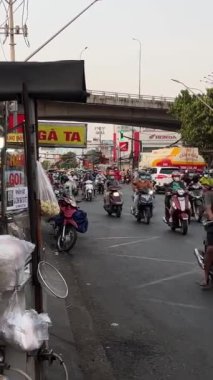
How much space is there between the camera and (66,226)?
1163cm

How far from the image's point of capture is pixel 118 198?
19.8m

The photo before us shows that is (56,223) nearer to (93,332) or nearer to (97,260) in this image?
(97,260)

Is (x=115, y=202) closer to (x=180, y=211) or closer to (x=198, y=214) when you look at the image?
(x=198, y=214)

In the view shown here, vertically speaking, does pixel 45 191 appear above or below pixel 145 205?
above

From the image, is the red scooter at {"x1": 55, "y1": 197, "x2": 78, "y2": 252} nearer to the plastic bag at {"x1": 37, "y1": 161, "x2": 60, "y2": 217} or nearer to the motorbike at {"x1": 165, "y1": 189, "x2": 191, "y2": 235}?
the motorbike at {"x1": 165, "y1": 189, "x2": 191, "y2": 235}

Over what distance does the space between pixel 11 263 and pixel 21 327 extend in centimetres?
Answer: 41

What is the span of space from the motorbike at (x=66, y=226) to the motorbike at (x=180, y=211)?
3832 mm

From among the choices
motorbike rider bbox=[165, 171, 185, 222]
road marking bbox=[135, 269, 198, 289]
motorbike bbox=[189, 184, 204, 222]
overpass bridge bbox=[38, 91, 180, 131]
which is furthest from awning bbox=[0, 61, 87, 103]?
overpass bridge bbox=[38, 91, 180, 131]

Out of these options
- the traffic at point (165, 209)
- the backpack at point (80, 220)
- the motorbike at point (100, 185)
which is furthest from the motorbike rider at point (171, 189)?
the motorbike at point (100, 185)

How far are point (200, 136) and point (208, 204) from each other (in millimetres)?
44233

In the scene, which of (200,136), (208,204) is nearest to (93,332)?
(208,204)

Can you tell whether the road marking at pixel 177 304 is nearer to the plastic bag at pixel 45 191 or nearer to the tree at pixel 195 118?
the plastic bag at pixel 45 191

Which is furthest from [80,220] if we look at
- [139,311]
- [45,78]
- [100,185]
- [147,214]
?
[100,185]

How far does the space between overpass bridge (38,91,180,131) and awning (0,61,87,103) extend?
41.1 meters
